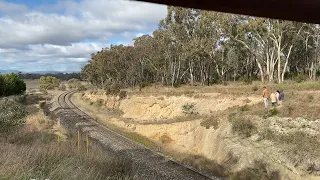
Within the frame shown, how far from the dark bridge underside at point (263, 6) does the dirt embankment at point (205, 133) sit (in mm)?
16649

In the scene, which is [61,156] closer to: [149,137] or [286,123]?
[286,123]

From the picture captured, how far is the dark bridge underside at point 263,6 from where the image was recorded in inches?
65.8

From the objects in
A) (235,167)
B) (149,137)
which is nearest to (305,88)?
(149,137)

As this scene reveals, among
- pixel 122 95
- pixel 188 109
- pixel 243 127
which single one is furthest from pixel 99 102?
pixel 243 127

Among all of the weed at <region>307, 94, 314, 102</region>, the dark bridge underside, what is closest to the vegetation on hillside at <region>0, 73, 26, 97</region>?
the weed at <region>307, 94, 314, 102</region>

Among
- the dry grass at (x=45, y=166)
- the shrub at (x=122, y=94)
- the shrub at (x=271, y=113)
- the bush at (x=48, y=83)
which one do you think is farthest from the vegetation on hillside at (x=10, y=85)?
the dry grass at (x=45, y=166)

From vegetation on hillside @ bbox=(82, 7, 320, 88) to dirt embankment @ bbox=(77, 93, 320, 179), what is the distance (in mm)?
12719

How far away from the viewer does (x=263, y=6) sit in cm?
182

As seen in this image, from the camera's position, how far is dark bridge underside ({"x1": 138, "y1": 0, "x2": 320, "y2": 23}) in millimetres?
1671

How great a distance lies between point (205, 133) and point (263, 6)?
84.8ft

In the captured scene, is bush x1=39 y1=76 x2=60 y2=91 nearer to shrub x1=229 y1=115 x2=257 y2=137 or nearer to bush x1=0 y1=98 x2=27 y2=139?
bush x1=0 y1=98 x2=27 y2=139

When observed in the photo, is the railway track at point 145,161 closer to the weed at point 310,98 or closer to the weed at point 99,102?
the weed at point 310,98

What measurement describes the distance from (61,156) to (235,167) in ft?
35.2

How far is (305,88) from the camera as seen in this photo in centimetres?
3419
